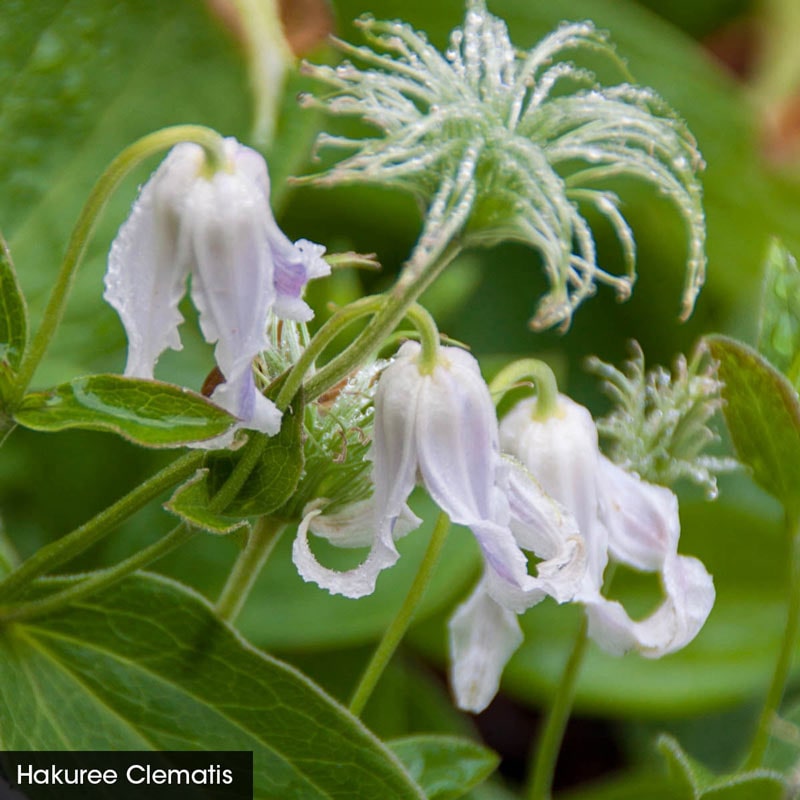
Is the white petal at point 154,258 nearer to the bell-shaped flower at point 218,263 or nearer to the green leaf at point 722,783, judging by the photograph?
the bell-shaped flower at point 218,263

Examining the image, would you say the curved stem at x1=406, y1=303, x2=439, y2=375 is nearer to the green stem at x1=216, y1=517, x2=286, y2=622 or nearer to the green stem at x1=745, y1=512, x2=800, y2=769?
the green stem at x1=216, y1=517, x2=286, y2=622

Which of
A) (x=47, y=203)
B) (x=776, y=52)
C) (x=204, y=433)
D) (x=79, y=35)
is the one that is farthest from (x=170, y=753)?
(x=776, y=52)

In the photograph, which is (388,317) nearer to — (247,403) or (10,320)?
(247,403)

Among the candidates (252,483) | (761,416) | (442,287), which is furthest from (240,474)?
(442,287)

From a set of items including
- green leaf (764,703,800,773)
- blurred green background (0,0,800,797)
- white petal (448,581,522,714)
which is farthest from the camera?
blurred green background (0,0,800,797)

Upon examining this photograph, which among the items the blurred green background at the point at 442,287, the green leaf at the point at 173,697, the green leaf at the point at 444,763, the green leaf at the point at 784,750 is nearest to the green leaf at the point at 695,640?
the blurred green background at the point at 442,287

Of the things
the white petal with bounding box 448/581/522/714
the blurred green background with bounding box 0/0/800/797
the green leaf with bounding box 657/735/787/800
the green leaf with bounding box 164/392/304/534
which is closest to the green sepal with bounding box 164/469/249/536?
the green leaf with bounding box 164/392/304/534
